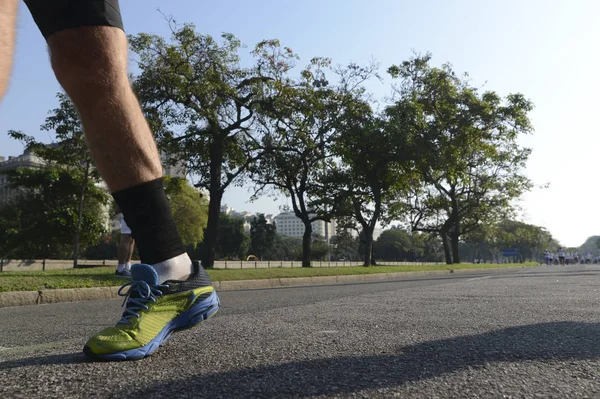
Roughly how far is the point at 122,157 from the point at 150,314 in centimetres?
57

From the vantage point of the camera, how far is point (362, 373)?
61.6 inches

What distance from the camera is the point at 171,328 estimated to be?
6.41 ft

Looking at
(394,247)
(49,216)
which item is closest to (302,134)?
(49,216)

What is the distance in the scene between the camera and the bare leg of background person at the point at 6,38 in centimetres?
156

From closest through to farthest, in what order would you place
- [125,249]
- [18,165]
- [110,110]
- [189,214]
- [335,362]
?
[335,362] < [110,110] < [125,249] < [189,214] < [18,165]

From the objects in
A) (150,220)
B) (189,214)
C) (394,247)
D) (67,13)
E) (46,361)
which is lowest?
(46,361)

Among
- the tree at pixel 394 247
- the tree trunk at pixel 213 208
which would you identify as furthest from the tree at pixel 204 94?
the tree at pixel 394 247

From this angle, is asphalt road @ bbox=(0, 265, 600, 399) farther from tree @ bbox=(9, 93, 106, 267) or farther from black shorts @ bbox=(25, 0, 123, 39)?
tree @ bbox=(9, 93, 106, 267)

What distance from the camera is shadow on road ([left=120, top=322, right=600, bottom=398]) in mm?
1392

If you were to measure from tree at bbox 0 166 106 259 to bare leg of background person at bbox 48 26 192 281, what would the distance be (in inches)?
1060

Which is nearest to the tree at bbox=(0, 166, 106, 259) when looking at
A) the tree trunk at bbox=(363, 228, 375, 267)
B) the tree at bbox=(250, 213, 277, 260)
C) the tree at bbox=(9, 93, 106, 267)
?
the tree at bbox=(9, 93, 106, 267)

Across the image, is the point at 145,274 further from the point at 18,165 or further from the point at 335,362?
the point at 18,165

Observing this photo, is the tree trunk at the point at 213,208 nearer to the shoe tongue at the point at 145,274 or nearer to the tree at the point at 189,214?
the shoe tongue at the point at 145,274

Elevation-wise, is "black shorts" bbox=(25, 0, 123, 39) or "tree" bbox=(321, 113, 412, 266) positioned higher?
"tree" bbox=(321, 113, 412, 266)
